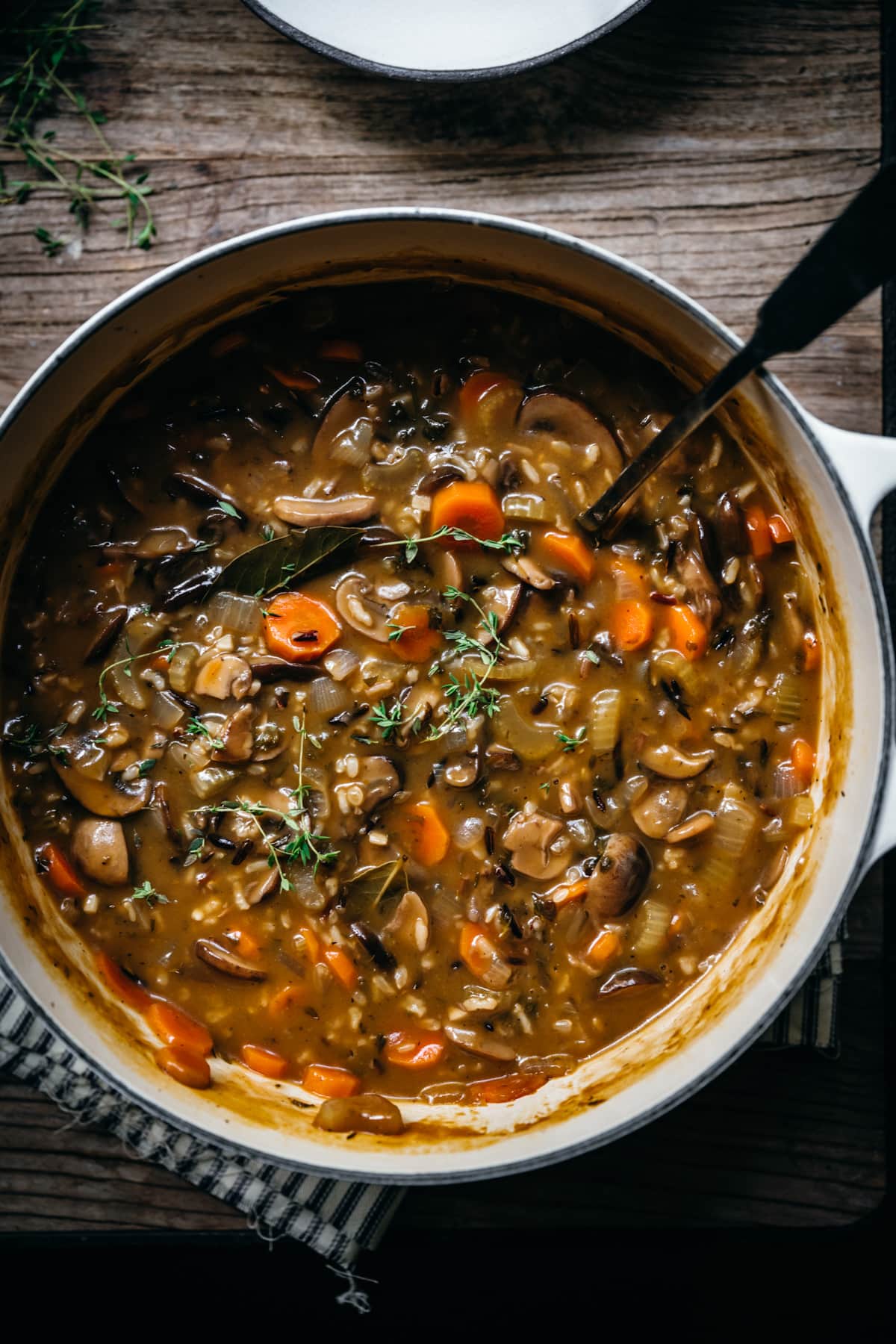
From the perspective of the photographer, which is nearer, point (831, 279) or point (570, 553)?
point (831, 279)

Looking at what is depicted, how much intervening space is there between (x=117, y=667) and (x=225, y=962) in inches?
32.9

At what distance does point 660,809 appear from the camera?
109 inches

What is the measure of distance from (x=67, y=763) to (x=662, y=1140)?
6.43 ft

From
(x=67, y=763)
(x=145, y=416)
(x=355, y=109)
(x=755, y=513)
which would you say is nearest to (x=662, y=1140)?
(x=755, y=513)

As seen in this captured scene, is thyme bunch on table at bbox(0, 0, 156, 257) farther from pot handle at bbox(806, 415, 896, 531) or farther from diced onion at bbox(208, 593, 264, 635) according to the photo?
pot handle at bbox(806, 415, 896, 531)

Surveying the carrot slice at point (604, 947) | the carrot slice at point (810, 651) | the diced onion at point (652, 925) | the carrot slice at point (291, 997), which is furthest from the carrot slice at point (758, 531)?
the carrot slice at point (291, 997)

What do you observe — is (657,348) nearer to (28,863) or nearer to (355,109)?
(355,109)

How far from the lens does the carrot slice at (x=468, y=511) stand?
8.86ft

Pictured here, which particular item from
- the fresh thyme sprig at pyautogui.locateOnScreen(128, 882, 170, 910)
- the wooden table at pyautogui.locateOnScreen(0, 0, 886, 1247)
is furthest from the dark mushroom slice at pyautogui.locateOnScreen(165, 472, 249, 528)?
the fresh thyme sprig at pyautogui.locateOnScreen(128, 882, 170, 910)

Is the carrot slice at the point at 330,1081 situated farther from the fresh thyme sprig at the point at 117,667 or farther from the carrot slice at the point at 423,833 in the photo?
the fresh thyme sprig at the point at 117,667

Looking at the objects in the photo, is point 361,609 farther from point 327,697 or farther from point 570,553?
point 570,553

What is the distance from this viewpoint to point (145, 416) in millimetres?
2797

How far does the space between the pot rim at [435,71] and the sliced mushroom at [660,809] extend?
75.7 inches

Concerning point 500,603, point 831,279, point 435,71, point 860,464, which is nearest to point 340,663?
point 500,603
